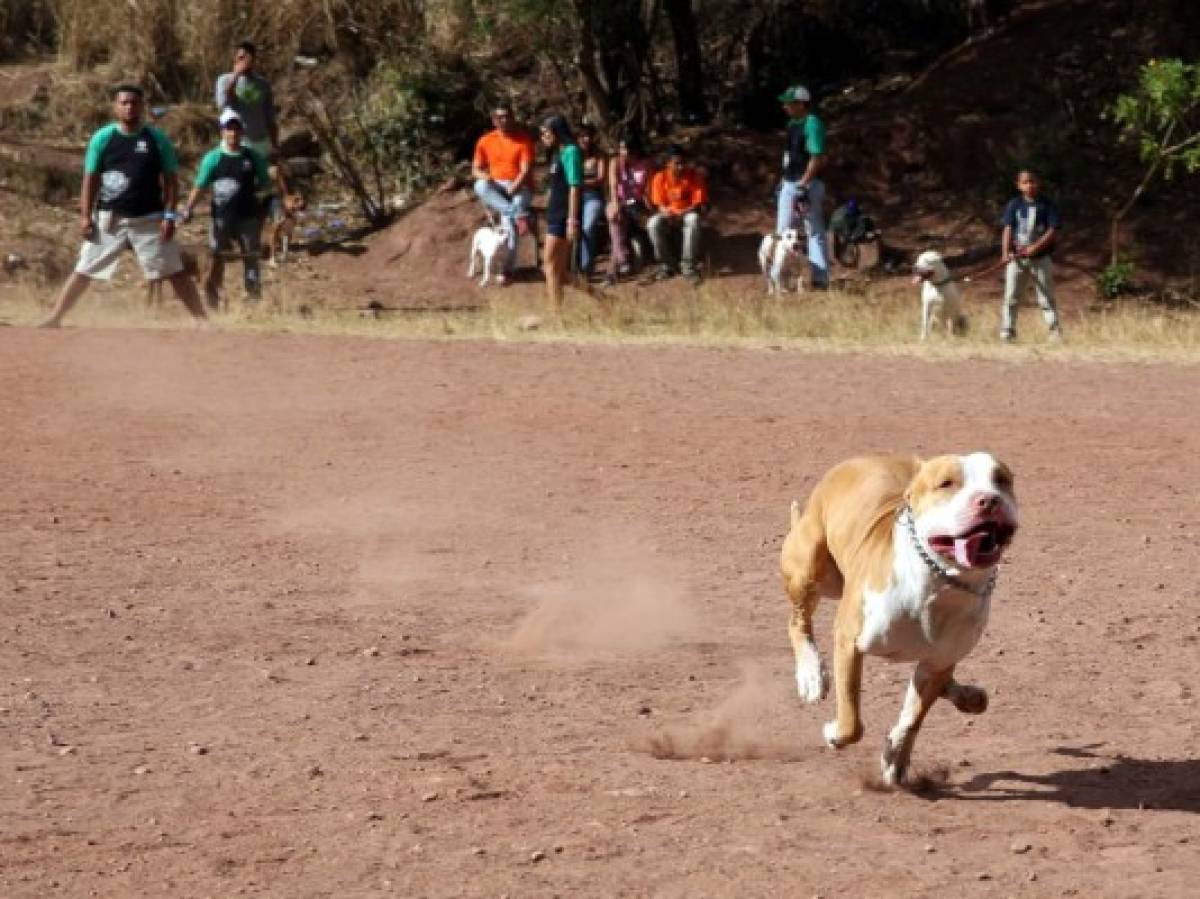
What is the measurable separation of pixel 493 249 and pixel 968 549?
58.5 ft

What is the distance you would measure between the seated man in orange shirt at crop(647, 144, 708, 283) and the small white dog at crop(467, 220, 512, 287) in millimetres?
1669

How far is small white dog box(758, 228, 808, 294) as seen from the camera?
22.4 meters

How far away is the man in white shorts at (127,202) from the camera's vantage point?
18.3 m

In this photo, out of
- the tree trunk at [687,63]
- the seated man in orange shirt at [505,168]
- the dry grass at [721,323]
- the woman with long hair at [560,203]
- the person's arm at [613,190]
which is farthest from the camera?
the tree trunk at [687,63]

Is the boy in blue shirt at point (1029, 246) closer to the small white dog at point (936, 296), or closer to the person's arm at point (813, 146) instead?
the small white dog at point (936, 296)

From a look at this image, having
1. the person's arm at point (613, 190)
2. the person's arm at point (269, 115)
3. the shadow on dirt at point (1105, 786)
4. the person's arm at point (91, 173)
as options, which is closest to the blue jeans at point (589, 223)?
the person's arm at point (613, 190)

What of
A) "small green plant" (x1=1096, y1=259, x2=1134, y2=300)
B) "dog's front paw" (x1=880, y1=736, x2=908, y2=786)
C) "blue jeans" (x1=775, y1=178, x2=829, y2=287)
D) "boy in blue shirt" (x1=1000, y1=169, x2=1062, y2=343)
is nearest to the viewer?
"dog's front paw" (x1=880, y1=736, x2=908, y2=786)

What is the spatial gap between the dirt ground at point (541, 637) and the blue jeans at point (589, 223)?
7819 mm

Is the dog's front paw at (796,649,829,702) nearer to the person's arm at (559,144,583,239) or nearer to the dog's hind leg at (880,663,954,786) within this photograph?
the dog's hind leg at (880,663,954,786)

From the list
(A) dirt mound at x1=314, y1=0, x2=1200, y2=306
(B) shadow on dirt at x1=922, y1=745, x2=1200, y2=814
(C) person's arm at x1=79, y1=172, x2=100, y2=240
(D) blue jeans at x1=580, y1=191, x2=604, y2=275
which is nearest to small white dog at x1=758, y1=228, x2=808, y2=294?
(A) dirt mound at x1=314, y1=0, x2=1200, y2=306

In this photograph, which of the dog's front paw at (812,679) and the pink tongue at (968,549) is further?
the dog's front paw at (812,679)

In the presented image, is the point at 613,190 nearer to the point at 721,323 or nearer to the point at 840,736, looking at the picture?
the point at 721,323

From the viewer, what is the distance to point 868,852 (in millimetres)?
6277

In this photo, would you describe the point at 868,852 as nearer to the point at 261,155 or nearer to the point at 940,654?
the point at 940,654
